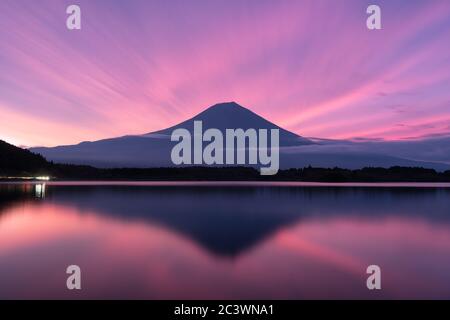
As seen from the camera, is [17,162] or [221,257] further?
[17,162]

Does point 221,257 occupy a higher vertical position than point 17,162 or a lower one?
lower

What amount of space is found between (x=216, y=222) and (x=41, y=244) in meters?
10.9

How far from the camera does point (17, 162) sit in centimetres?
14638

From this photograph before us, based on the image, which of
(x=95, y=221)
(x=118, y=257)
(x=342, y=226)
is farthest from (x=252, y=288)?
(x=95, y=221)

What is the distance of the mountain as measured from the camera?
5507 inches

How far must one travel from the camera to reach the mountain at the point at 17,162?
139875 millimetres

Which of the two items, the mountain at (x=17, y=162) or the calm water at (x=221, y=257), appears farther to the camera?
the mountain at (x=17, y=162)

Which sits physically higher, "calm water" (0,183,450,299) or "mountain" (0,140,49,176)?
"mountain" (0,140,49,176)

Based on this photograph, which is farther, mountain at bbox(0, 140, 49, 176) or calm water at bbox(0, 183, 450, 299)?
mountain at bbox(0, 140, 49, 176)

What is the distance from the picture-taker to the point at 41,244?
16531 mm

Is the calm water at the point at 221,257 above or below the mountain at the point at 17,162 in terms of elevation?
below
